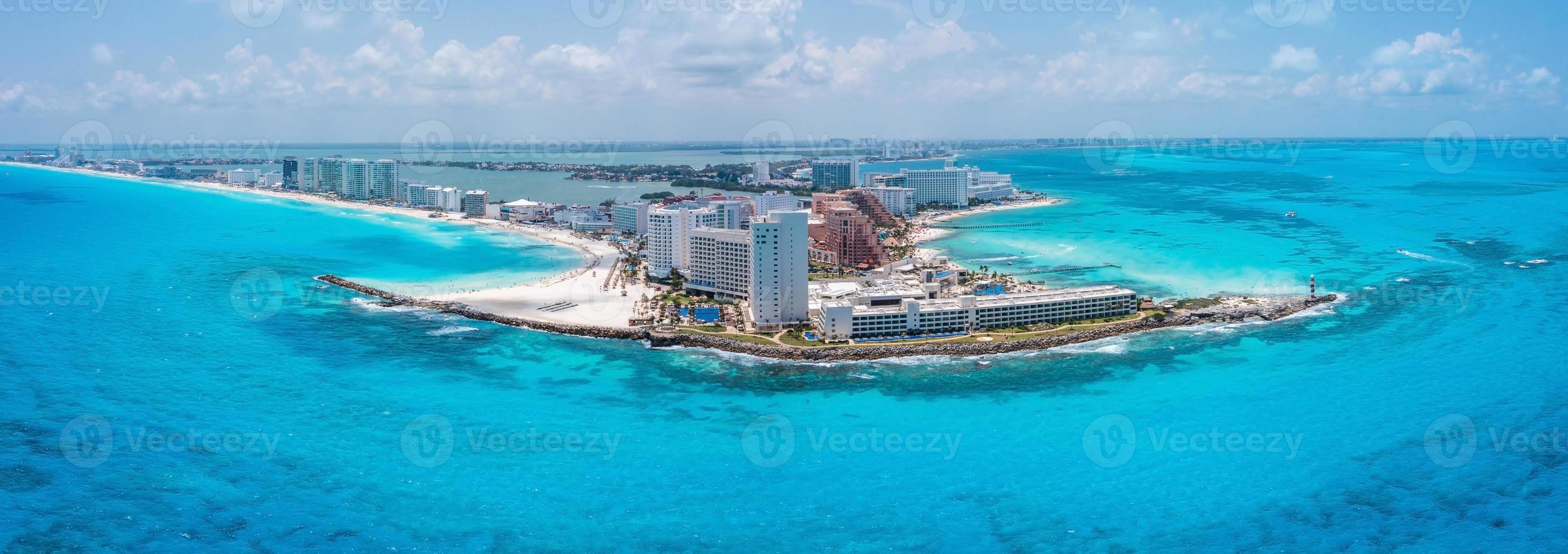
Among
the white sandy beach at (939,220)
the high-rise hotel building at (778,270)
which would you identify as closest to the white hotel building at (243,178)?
the white sandy beach at (939,220)

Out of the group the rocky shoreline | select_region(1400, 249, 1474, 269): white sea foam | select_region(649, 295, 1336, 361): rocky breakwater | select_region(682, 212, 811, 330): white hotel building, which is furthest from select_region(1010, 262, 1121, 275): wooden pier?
select_region(1400, 249, 1474, 269): white sea foam

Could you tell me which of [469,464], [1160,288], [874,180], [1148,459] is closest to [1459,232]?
[1160,288]

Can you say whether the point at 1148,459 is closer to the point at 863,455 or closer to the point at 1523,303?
the point at 863,455

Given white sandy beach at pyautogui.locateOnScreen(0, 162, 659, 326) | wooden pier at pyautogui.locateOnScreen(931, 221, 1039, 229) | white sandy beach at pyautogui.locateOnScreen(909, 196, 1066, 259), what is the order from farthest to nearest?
wooden pier at pyautogui.locateOnScreen(931, 221, 1039, 229) < white sandy beach at pyautogui.locateOnScreen(909, 196, 1066, 259) < white sandy beach at pyautogui.locateOnScreen(0, 162, 659, 326)

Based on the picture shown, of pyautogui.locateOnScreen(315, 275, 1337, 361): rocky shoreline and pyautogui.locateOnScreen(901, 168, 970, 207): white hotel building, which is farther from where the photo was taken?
pyautogui.locateOnScreen(901, 168, 970, 207): white hotel building

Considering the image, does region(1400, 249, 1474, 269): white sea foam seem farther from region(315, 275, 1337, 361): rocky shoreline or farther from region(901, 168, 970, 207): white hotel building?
region(901, 168, 970, 207): white hotel building

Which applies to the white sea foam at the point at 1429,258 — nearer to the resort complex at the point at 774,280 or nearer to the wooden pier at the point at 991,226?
the resort complex at the point at 774,280
